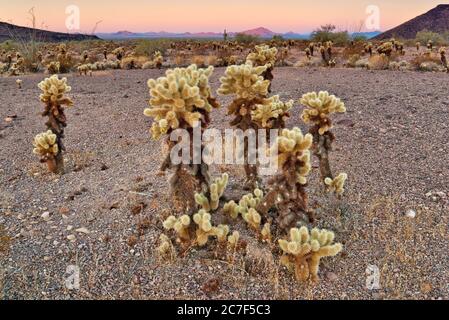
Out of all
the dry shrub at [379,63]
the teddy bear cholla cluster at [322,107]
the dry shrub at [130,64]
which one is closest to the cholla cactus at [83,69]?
the dry shrub at [130,64]

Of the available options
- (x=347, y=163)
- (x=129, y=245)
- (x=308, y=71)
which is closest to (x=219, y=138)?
(x=347, y=163)

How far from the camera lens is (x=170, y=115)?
152 inches

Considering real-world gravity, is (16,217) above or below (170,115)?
below

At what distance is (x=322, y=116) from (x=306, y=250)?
79.5 inches

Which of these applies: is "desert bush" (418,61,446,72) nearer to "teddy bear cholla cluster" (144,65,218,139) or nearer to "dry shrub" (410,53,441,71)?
"dry shrub" (410,53,441,71)

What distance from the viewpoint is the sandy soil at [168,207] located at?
3.67m

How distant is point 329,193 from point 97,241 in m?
2.84

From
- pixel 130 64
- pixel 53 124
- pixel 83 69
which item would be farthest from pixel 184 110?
pixel 130 64

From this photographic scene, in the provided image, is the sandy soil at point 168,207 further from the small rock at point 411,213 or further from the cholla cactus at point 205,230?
the cholla cactus at point 205,230

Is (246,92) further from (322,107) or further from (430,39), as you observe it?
(430,39)

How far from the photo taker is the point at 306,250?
358 centimetres

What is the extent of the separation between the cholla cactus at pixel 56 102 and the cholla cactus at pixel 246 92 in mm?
2688

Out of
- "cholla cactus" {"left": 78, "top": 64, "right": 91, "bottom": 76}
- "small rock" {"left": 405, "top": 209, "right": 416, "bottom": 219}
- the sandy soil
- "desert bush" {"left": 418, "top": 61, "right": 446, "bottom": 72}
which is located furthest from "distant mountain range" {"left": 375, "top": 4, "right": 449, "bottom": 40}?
"small rock" {"left": 405, "top": 209, "right": 416, "bottom": 219}
